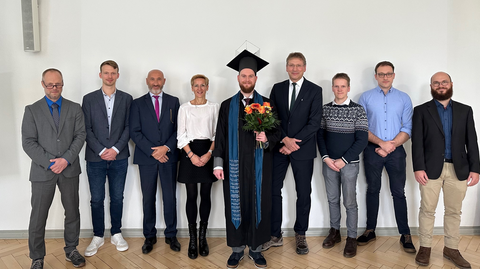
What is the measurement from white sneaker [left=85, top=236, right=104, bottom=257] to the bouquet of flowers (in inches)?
87.4

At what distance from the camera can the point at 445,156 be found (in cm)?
309

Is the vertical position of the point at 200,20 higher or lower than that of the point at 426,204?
higher

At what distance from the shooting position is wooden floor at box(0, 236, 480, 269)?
316 cm

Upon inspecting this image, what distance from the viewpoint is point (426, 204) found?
315 cm

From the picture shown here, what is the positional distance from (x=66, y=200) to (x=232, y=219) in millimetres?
1700

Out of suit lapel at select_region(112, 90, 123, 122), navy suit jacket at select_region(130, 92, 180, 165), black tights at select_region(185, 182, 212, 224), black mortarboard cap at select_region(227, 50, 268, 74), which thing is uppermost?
black mortarboard cap at select_region(227, 50, 268, 74)

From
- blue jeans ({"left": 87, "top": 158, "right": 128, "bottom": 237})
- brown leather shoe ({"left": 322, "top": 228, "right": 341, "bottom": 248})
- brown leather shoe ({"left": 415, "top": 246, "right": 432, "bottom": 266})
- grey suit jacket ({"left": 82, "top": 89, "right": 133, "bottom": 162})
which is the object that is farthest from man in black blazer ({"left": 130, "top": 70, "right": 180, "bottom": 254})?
brown leather shoe ({"left": 415, "top": 246, "right": 432, "bottom": 266})

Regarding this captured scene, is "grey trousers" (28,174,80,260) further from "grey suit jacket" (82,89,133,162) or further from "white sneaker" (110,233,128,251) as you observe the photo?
"white sneaker" (110,233,128,251)

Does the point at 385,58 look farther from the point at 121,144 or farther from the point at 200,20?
the point at 121,144

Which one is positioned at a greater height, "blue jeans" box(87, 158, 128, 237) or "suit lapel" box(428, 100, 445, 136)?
"suit lapel" box(428, 100, 445, 136)

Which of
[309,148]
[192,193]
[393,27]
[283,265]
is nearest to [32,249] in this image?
[192,193]

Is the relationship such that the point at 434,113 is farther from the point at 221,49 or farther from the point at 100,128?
the point at 100,128

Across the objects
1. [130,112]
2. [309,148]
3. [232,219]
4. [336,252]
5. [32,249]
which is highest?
[130,112]

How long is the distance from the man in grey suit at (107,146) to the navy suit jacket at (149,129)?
132 millimetres
